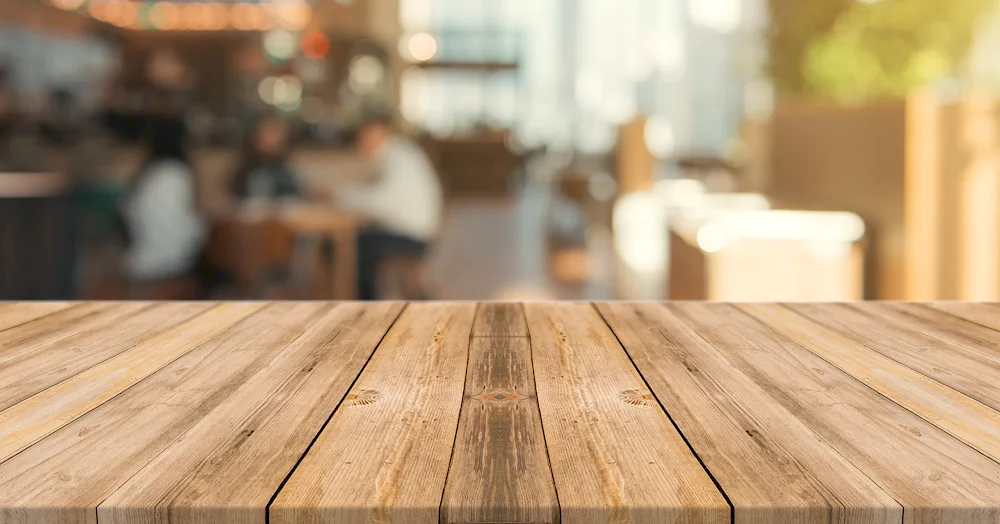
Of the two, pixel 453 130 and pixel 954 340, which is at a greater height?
pixel 453 130

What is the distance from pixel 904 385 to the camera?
1165mm

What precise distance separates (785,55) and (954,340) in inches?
233

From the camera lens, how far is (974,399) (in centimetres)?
111

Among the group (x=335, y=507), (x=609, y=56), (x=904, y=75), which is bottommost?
(x=335, y=507)

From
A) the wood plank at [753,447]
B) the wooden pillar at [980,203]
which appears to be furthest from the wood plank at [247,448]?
the wooden pillar at [980,203]

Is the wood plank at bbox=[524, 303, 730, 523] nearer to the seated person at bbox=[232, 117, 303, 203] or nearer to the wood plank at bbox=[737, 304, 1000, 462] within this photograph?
the wood plank at bbox=[737, 304, 1000, 462]

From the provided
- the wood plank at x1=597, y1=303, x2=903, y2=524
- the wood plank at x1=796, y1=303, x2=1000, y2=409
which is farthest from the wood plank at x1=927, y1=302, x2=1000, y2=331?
the wood plank at x1=597, y1=303, x2=903, y2=524

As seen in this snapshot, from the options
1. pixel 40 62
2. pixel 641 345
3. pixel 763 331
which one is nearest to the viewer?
pixel 641 345

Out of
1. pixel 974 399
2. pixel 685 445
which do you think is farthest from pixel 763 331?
pixel 685 445

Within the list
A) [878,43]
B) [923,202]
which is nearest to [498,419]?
[923,202]

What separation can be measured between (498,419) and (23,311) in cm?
114

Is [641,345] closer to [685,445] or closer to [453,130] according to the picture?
[685,445]

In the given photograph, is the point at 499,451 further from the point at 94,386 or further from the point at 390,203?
the point at 390,203

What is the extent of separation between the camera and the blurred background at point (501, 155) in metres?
4.19
